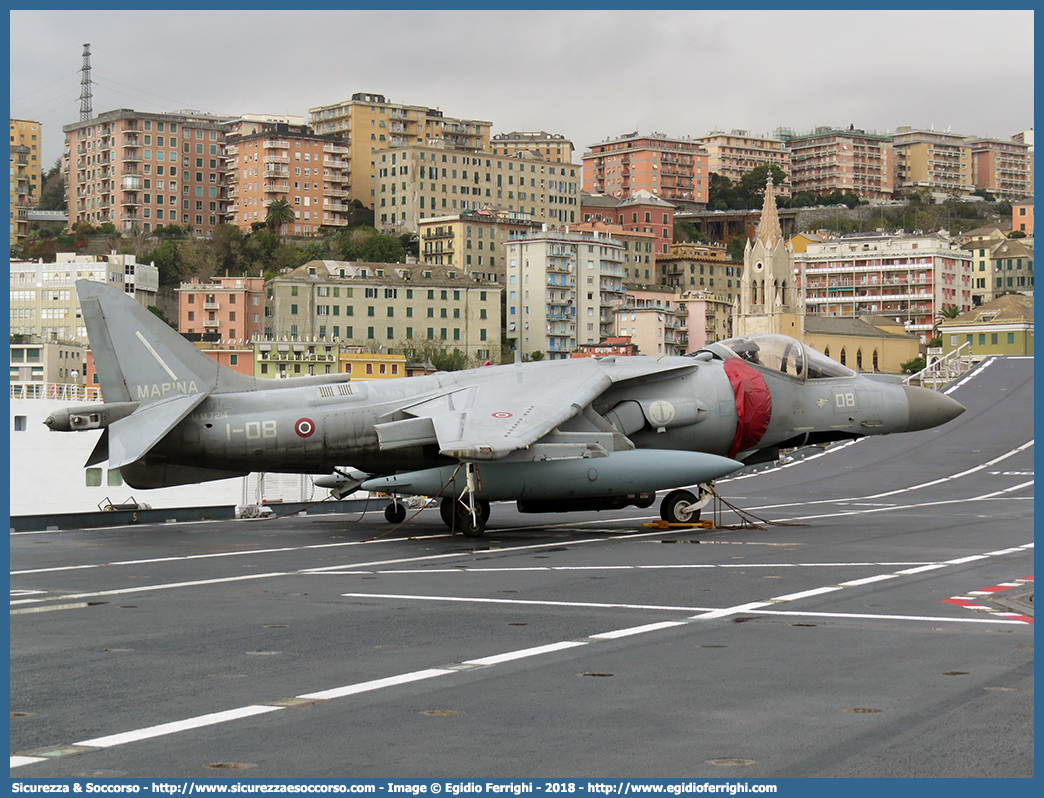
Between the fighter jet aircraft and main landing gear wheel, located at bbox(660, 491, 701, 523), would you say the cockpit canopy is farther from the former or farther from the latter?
main landing gear wheel, located at bbox(660, 491, 701, 523)

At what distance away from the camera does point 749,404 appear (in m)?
28.4

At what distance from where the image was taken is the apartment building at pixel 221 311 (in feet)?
555

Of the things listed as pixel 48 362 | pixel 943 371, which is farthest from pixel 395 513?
pixel 48 362

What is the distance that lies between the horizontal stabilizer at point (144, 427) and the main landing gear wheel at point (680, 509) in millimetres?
10609

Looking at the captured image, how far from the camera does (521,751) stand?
8.48 m

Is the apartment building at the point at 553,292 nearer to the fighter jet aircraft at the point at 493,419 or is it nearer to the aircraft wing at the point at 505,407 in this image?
the fighter jet aircraft at the point at 493,419

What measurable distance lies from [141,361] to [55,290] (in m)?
157

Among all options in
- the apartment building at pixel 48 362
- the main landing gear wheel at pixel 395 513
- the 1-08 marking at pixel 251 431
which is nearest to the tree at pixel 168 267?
the apartment building at pixel 48 362

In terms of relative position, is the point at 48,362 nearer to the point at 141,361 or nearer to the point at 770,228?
the point at 141,361

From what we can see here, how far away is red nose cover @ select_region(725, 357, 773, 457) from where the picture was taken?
28328 mm

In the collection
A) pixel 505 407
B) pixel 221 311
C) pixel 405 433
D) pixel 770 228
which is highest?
pixel 770 228

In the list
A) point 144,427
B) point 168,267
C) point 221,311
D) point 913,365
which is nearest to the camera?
point 144,427

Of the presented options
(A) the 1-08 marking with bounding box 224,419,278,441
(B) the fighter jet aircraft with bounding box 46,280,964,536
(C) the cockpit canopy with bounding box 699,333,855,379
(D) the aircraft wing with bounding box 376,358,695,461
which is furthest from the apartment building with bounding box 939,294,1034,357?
(A) the 1-08 marking with bounding box 224,419,278,441

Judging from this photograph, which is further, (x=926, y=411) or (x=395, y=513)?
(x=395, y=513)
